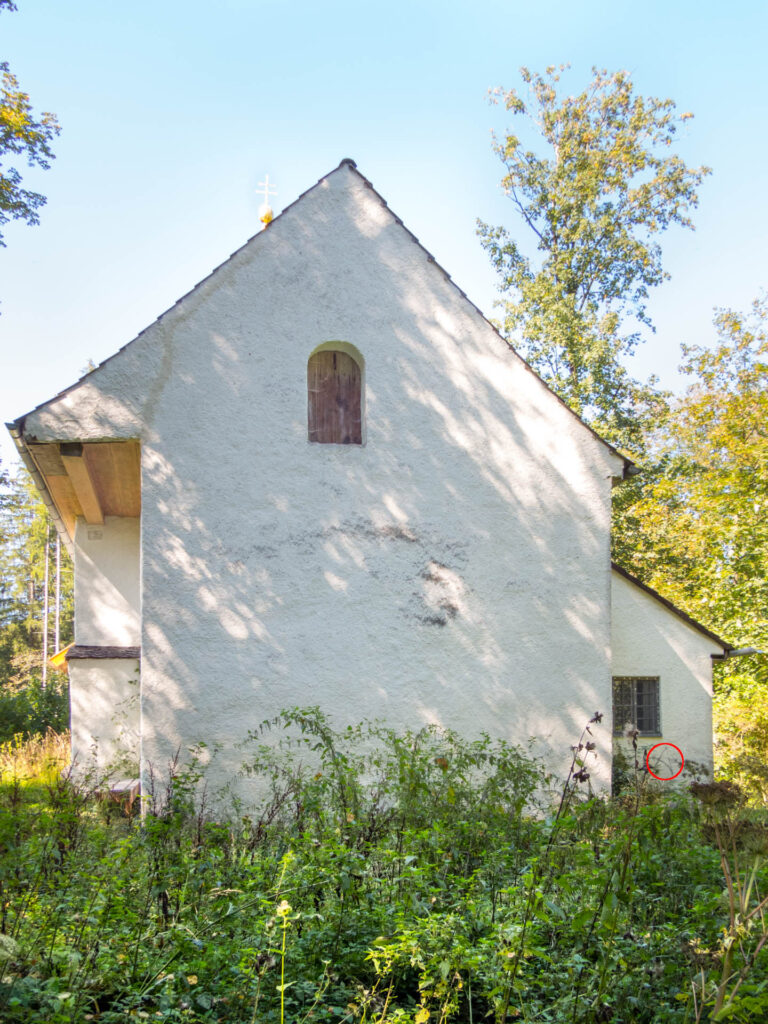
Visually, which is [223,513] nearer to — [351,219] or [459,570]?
[459,570]

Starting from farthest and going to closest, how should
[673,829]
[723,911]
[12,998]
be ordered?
[673,829], [723,911], [12,998]

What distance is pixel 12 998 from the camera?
277cm

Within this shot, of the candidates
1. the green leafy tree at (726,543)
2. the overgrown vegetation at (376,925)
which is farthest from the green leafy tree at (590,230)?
the overgrown vegetation at (376,925)

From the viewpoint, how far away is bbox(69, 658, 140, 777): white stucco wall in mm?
10492

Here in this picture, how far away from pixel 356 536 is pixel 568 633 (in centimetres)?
292

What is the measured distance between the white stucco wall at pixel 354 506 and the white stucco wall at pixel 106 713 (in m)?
2.57

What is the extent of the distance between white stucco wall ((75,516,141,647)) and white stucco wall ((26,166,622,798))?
468 centimetres

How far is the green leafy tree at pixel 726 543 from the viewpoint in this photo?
1766 centimetres

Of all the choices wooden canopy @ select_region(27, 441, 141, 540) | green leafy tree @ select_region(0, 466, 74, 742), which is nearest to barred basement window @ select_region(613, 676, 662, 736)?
wooden canopy @ select_region(27, 441, 141, 540)

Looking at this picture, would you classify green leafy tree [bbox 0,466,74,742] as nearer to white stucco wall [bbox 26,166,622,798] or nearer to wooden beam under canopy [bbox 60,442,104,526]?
wooden beam under canopy [bbox 60,442,104,526]

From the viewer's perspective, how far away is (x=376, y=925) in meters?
4.01

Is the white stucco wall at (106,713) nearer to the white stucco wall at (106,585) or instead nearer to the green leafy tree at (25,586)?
the white stucco wall at (106,585)

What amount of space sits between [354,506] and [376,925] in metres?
5.79

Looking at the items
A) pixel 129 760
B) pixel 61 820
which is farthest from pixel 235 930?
pixel 129 760
